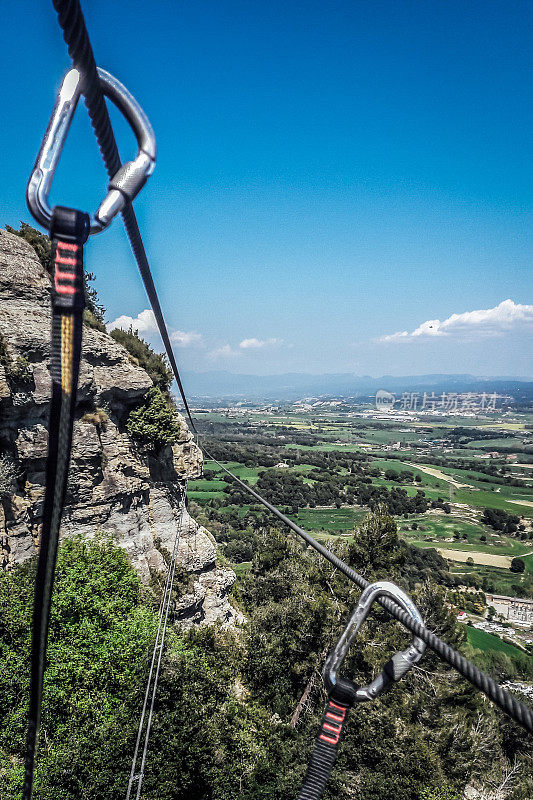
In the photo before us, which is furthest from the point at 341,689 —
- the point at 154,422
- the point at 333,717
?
the point at 154,422

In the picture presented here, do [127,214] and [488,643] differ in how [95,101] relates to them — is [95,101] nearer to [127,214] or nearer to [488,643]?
[127,214]

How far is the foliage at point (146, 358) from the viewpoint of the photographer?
24375 millimetres

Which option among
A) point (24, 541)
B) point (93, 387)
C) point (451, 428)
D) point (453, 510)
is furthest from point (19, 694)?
point (451, 428)

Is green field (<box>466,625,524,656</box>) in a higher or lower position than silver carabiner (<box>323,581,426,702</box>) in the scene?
lower

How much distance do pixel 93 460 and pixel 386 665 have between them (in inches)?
702

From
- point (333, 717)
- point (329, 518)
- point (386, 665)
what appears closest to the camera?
point (333, 717)

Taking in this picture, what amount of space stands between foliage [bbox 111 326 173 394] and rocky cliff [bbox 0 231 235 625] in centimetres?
297

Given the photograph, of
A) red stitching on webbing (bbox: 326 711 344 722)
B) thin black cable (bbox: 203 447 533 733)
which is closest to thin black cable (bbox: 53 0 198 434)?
thin black cable (bbox: 203 447 533 733)

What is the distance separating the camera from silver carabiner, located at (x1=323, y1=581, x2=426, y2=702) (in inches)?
74.2

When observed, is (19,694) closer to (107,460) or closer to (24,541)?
(24,541)

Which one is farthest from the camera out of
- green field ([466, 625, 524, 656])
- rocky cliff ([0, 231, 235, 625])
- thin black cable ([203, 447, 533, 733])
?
green field ([466, 625, 524, 656])

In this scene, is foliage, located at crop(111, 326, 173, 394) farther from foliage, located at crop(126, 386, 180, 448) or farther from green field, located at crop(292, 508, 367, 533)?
green field, located at crop(292, 508, 367, 533)

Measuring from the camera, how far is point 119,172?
4.11ft

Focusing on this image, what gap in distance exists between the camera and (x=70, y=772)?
955 cm
